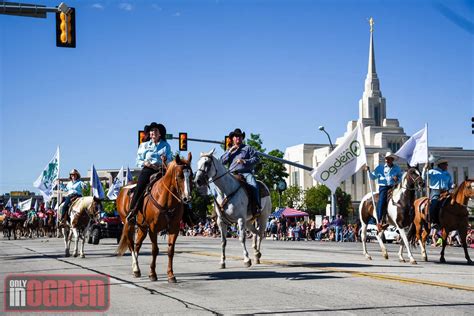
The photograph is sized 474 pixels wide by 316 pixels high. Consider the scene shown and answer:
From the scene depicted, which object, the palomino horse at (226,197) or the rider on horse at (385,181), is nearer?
the palomino horse at (226,197)

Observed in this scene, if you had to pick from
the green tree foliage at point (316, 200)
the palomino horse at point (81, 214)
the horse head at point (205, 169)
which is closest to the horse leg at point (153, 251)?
the horse head at point (205, 169)

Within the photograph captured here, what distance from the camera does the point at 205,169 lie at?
14.3m

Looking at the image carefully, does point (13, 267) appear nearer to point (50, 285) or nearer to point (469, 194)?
point (50, 285)

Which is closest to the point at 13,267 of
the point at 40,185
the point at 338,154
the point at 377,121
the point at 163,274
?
the point at 163,274

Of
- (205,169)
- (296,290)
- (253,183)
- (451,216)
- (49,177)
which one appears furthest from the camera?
(49,177)

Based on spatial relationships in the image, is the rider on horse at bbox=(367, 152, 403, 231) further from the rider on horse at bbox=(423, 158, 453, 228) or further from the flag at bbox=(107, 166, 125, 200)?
the flag at bbox=(107, 166, 125, 200)

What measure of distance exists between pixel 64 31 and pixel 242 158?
6217mm

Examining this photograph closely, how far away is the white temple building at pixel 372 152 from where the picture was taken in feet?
499

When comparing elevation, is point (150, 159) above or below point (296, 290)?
above

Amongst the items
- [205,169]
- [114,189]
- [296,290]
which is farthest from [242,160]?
[114,189]

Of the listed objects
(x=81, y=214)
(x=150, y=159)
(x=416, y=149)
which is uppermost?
(x=416, y=149)

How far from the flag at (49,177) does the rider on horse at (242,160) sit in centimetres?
1741

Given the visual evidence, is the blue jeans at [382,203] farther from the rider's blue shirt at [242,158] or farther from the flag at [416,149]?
the rider's blue shirt at [242,158]

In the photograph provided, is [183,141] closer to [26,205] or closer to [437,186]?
[437,186]
